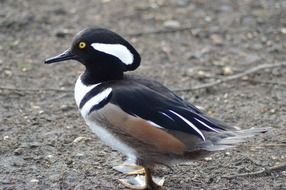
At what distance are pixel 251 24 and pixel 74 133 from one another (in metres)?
3.47

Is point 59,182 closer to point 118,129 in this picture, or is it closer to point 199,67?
point 118,129

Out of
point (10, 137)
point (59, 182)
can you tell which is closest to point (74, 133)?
point (10, 137)

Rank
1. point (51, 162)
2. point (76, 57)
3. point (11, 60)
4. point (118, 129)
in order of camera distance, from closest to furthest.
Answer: point (118, 129) → point (76, 57) → point (51, 162) → point (11, 60)

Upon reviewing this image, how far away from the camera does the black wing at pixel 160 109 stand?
4.71 m

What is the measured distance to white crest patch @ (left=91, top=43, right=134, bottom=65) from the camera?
4.89 metres

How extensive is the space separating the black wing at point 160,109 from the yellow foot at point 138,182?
61 cm

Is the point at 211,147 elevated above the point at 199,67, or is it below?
above

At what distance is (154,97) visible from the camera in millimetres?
4816

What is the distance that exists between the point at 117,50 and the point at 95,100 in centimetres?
38

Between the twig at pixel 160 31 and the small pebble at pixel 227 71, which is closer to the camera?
the small pebble at pixel 227 71

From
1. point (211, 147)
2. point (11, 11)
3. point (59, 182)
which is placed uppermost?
point (211, 147)

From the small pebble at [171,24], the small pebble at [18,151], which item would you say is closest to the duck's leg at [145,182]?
the small pebble at [18,151]

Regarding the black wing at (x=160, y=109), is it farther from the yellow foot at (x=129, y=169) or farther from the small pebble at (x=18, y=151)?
the small pebble at (x=18, y=151)

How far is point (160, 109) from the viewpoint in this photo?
15.6 ft
